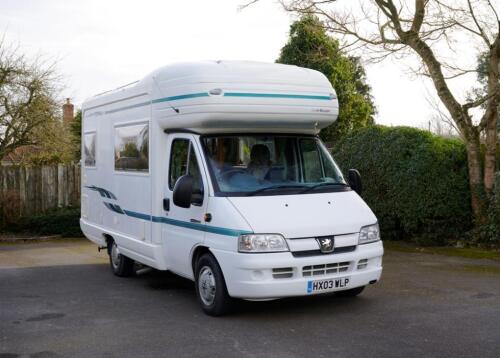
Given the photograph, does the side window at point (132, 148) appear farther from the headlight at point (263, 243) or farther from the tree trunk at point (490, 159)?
the tree trunk at point (490, 159)

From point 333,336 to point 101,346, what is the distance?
87.9 inches

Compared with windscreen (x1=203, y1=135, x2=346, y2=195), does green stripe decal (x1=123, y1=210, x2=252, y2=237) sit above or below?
below

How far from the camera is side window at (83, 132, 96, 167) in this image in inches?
452

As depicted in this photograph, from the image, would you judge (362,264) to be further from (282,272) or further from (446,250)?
(446,250)

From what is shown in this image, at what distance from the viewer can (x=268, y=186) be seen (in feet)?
25.2

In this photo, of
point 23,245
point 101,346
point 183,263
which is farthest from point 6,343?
point 23,245

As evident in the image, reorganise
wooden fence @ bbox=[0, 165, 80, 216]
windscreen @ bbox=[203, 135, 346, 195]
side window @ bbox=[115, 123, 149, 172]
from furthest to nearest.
Answer: wooden fence @ bbox=[0, 165, 80, 216]
side window @ bbox=[115, 123, 149, 172]
windscreen @ bbox=[203, 135, 346, 195]

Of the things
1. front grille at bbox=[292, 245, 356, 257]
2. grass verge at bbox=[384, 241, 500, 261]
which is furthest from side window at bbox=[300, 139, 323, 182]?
grass verge at bbox=[384, 241, 500, 261]

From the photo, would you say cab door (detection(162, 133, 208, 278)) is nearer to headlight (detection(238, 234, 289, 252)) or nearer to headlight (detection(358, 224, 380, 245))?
headlight (detection(238, 234, 289, 252))

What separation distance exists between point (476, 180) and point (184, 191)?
724 cm

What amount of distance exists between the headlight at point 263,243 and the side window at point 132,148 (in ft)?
8.22

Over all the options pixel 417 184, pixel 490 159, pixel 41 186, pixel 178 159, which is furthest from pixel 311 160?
pixel 41 186

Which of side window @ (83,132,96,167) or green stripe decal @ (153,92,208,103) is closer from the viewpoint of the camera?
green stripe decal @ (153,92,208,103)

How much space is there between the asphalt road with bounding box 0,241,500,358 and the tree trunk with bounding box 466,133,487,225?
217 centimetres
